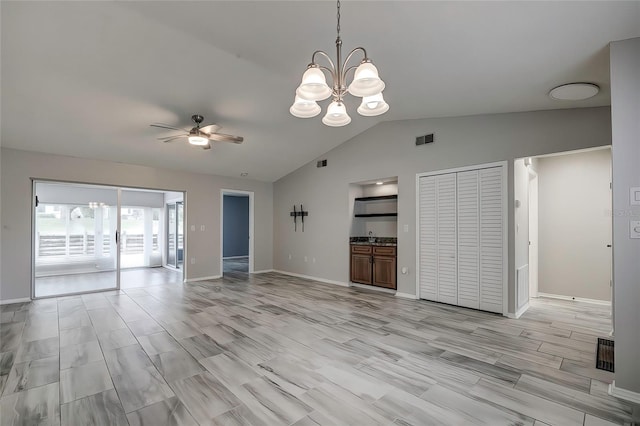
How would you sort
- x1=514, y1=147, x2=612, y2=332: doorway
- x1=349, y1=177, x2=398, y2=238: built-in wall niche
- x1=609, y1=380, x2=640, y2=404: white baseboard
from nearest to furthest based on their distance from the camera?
x1=609, y1=380, x2=640, y2=404: white baseboard
x1=514, y1=147, x2=612, y2=332: doorway
x1=349, y1=177, x2=398, y2=238: built-in wall niche

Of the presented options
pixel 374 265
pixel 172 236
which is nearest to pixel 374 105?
pixel 374 265

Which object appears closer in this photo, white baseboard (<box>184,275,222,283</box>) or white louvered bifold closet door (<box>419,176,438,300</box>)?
white louvered bifold closet door (<box>419,176,438,300</box>)

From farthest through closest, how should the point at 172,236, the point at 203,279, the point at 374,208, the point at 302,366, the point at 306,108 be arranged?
the point at 172,236 → the point at 203,279 → the point at 374,208 → the point at 302,366 → the point at 306,108

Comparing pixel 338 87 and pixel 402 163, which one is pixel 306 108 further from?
pixel 402 163

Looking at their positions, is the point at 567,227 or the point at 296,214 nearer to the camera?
the point at 567,227

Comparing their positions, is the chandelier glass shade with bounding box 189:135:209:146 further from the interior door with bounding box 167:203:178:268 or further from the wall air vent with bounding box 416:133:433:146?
the interior door with bounding box 167:203:178:268

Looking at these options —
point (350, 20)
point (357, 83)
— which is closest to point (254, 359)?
point (357, 83)

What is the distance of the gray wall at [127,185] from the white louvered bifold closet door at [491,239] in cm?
565

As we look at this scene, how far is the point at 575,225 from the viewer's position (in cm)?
514

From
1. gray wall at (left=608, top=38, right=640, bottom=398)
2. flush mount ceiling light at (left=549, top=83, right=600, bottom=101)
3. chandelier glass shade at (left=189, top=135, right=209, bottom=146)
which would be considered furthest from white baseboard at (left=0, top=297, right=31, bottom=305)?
flush mount ceiling light at (left=549, top=83, right=600, bottom=101)

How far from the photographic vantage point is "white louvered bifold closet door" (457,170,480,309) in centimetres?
459

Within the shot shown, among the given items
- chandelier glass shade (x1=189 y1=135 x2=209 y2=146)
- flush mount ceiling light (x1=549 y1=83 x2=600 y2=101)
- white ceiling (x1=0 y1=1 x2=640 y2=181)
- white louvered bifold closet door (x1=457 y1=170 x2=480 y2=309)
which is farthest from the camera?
white louvered bifold closet door (x1=457 y1=170 x2=480 y2=309)

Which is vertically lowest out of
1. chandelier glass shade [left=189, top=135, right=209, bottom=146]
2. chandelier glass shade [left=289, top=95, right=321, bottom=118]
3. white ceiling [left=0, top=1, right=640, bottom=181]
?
chandelier glass shade [left=289, top=95, right=321, bottom=118]

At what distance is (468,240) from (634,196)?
2434mm
